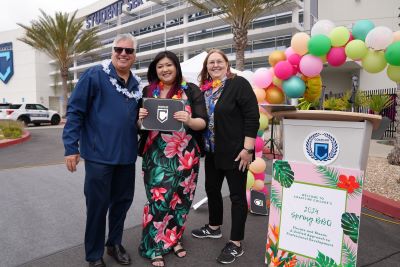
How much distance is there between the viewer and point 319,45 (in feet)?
12.8

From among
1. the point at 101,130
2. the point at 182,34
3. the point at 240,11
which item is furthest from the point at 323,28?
the point at 182,34

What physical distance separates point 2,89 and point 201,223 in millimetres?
55145

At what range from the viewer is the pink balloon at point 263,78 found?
14.3ft

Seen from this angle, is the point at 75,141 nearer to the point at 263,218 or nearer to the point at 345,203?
the point at 345,203

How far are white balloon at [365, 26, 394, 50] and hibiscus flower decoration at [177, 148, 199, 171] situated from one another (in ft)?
8.09

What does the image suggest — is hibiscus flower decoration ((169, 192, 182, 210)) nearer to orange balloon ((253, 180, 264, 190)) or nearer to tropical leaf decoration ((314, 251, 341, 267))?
tropical leaf decoration ((314, 251, 341, 267))

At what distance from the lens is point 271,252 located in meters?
2.46

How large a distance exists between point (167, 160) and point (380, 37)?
8.96ft

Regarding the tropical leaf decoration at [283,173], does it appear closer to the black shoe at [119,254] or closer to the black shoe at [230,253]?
the black shoe at [230,253]

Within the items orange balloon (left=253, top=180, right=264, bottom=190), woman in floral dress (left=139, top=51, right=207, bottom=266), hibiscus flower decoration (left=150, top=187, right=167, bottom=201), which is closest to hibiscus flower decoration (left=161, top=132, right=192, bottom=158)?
woman in floral dress (left=139, top=51, right=207, bottom=266)

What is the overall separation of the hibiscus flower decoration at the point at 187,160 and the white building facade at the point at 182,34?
16781 millimetres

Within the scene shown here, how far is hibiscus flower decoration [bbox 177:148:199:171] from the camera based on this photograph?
2709mm

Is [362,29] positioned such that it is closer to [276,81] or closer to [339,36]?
[339,36]

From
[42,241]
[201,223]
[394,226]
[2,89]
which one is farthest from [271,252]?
[2,89]
